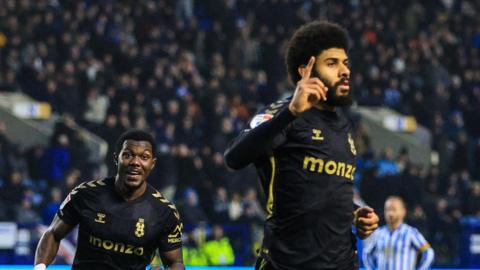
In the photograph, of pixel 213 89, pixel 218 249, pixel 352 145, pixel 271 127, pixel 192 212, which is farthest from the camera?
pixel 213 89

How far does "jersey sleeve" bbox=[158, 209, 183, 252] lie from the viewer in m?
6.04

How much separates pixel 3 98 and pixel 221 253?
5.84 metres

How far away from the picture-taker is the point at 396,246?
422 inches

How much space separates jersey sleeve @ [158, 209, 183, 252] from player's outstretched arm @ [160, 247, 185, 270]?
0.07 feet

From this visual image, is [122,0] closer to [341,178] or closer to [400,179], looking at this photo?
[400,179]

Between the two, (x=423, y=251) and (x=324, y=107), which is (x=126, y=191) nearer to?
(x=324, y=107)

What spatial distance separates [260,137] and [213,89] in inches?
575

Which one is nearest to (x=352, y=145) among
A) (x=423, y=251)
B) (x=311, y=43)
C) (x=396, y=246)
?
(x=311, y=43)

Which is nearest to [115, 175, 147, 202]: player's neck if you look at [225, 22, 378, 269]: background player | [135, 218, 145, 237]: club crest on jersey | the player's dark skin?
the player's dark skin

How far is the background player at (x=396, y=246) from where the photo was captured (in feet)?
34.7

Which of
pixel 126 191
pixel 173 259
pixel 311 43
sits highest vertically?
pixel 311 43

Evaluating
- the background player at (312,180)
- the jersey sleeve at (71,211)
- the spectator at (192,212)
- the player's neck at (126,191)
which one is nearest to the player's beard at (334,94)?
the background player at (312,180)

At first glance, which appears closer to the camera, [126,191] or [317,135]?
[317,135]

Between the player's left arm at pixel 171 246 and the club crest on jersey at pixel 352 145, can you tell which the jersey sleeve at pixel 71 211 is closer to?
the player's left arm at pixel 171 246
